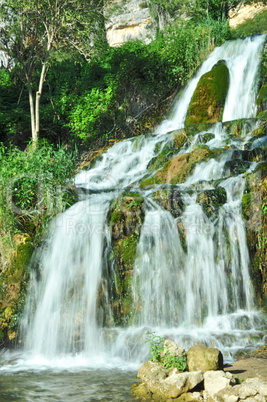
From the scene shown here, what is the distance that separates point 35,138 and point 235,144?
635cm

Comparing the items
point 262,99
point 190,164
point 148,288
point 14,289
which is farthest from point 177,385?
point 262,99

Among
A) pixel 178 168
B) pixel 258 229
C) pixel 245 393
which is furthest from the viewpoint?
pixel 178 168

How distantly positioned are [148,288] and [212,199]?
201cm

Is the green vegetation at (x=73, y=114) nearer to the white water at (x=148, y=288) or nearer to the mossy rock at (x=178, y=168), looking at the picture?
the mossy rock at (x=178, y=168)

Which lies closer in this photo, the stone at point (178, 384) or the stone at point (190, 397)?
the stone at point (190, 397)

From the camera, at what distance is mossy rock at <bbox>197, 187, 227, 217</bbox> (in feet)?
23.1

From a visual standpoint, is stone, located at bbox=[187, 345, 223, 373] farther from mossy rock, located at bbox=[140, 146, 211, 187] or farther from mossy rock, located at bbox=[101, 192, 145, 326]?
mossy rock, located at bbox=[140, 146, 211, 187]

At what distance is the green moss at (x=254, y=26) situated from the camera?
26453mm

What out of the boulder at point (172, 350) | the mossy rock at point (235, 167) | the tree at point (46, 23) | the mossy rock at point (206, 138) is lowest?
the boulder at point (172, 350)

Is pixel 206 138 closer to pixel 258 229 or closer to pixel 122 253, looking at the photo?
pixel 258 229

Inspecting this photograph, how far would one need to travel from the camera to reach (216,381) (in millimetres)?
3939

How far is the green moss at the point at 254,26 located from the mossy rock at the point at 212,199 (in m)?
21.9

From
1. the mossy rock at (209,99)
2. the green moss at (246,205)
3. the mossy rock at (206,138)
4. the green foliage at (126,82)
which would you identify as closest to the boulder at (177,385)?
the green moss at (246,205)

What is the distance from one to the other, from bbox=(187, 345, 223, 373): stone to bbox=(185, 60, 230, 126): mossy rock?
9958 millimetres
